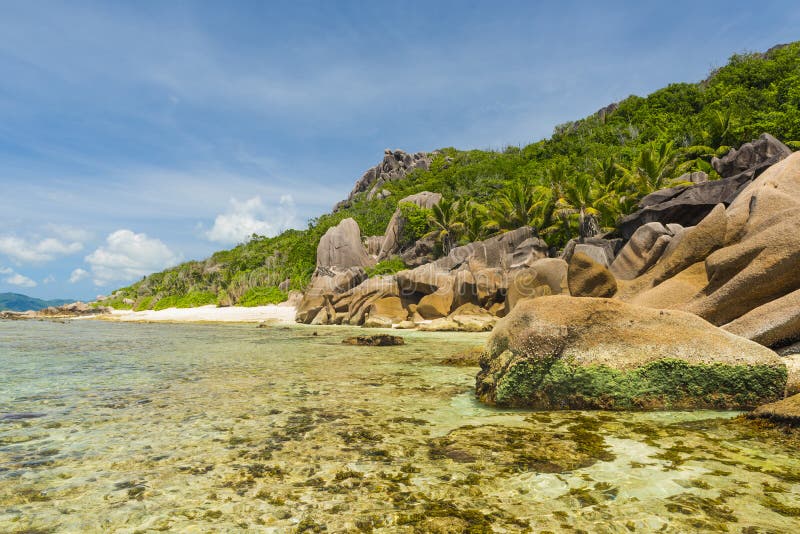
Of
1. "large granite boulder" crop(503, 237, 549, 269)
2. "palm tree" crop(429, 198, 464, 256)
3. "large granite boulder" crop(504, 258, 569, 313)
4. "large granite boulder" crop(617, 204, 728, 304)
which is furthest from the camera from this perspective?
"palm tree" crop(429, 198, 464, 256)

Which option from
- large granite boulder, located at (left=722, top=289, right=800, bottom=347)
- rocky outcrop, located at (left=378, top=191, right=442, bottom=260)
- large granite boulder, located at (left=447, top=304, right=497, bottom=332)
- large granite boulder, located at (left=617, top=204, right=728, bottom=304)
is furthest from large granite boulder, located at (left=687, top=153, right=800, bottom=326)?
rocky outcrop, located at (left=378, top=191, right=442, bottom=260)

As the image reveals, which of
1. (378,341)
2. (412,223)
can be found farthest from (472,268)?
(412,223)

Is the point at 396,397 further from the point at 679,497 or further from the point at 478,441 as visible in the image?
the point at 679,497

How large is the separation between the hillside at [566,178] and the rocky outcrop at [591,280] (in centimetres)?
2187

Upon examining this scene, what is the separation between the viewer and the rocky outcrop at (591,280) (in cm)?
1402

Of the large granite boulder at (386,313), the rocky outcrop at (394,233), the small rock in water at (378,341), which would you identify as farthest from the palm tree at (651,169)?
the small rock in water at (378,341)

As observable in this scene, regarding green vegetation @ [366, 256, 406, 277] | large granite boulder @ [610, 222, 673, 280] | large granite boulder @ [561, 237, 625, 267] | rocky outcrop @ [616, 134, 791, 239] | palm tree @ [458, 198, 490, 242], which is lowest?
large granite boulder @ [610, 222, 673, 280]

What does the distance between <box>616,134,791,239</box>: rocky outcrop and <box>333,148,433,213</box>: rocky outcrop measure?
72967 millimetres

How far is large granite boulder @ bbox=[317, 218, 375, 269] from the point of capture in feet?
168

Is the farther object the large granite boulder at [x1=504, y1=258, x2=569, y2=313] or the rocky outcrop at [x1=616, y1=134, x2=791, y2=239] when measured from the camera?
the rocky outcrop at [x1=616, y1=134, x2=791, y2=239]

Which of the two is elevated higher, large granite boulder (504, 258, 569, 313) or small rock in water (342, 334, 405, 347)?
large granite boulder (504, 258, 569, 313)

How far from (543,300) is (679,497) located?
13.0 ft

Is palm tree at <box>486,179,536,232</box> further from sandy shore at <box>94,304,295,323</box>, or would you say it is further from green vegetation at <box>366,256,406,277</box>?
sandy shore at <box>94,304,295,323</box>

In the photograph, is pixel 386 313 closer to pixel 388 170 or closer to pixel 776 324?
pixel 776 324
